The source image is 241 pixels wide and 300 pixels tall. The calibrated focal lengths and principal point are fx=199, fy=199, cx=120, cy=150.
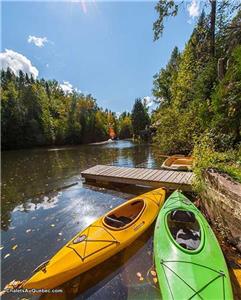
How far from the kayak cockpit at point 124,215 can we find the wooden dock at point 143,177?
2137 mm

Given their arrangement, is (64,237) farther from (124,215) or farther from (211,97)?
(211,97)

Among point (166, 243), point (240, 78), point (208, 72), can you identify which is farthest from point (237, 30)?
point (166, 243)

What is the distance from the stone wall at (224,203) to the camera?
128 inches

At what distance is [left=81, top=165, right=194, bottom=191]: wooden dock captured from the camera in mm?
6347

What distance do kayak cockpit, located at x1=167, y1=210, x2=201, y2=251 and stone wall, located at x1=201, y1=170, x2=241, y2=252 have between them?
56 cm

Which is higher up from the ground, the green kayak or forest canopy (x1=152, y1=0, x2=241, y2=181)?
forest canopy (x1=152, y1=0, x2=241, y2=181)

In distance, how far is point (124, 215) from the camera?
446cm

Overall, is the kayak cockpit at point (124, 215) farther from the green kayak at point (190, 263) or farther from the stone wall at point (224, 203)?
the stone wall at point (224, 203)

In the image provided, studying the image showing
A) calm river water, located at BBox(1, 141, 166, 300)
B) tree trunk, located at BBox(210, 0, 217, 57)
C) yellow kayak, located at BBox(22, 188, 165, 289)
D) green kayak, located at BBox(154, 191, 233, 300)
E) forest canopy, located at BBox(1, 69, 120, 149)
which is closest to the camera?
green kayak, located at BBox(154, 191, 233, 300)

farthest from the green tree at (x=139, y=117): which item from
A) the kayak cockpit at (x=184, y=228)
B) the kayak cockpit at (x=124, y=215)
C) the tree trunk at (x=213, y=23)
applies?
the kayak cockpit at (x=184, y=228)

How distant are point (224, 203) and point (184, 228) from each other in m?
0.87

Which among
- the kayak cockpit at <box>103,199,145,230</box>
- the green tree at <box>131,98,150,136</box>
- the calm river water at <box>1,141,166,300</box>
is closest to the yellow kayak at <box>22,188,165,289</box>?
the kayak cockpit at <box>103,199,145,230</box>

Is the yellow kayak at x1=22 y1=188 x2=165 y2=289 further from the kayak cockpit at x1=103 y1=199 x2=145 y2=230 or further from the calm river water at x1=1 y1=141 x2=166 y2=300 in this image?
the calm river water at x1=1 y1=141 x2=166 y2=300

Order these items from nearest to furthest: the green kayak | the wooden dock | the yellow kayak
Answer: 1. the green kayak
2. the yellow kayak
3. the wooden dock
